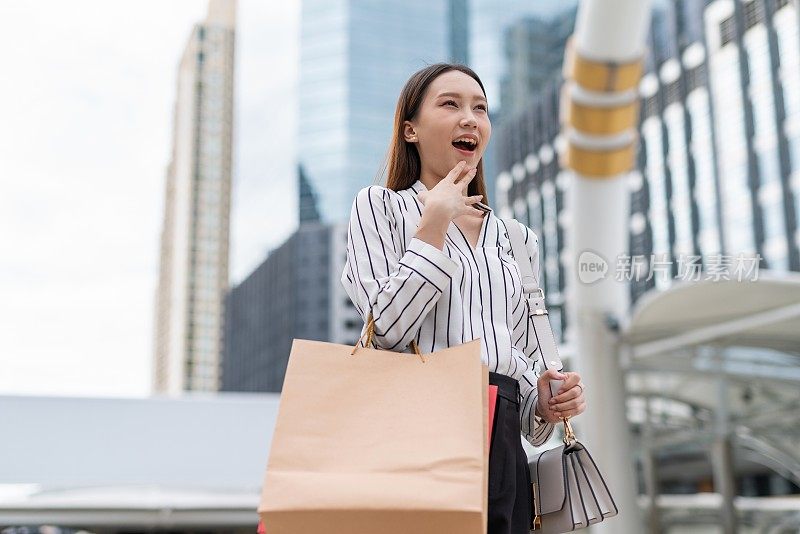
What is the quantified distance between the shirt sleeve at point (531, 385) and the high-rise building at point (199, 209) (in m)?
96.5

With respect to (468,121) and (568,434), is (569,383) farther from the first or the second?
(468,121)

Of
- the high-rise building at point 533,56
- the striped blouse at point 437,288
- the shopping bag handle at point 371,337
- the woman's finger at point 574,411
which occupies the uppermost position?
the high-rise building at point 533,56

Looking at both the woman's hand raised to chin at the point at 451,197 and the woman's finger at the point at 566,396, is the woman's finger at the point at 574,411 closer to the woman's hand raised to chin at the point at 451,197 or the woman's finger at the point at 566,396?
the woman's finger at the point at 566,396

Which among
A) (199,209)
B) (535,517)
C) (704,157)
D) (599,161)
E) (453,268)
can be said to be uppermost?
(199,209)

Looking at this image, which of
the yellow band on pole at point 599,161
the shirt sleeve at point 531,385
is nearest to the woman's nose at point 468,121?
the shirt sleeve at point 531,385

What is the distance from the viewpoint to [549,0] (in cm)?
6700

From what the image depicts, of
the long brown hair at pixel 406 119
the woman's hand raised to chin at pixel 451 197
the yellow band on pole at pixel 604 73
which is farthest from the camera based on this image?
the yellow band on pole at pixel 604 73

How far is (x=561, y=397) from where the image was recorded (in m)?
1.53

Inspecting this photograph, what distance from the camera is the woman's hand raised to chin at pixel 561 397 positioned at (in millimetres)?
1535

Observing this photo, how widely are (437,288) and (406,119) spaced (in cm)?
46

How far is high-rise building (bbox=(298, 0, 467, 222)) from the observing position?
75.0m

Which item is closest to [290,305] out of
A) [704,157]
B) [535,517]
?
[704,157]

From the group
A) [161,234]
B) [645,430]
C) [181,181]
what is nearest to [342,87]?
[181,181]

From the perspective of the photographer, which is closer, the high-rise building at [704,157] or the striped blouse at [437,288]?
the striped blouse at [437,288]
